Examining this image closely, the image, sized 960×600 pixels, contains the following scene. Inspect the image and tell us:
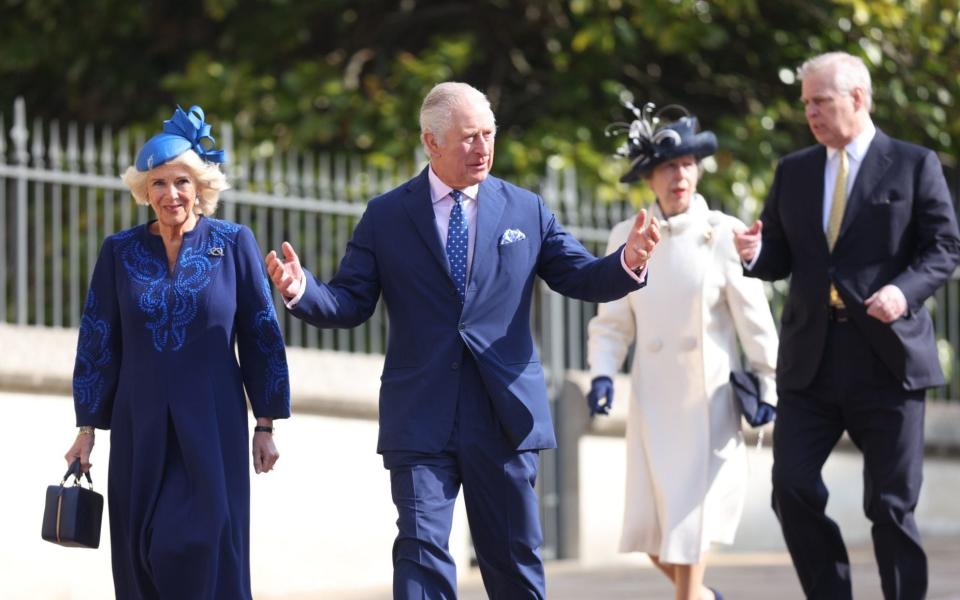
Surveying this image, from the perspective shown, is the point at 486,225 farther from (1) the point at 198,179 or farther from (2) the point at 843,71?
(2) the point at 843,71

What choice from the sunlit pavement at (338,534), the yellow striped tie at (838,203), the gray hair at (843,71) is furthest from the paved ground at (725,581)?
the gray hair at (843,71)

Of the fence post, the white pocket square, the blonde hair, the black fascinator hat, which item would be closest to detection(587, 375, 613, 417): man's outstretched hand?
the black fascinator hat

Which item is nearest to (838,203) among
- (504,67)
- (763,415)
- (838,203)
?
(838,203)

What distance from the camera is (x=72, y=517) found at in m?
5.99

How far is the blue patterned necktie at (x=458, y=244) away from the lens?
19.3ft

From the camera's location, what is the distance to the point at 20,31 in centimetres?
1364

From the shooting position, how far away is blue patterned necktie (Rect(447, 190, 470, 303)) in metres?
5.89

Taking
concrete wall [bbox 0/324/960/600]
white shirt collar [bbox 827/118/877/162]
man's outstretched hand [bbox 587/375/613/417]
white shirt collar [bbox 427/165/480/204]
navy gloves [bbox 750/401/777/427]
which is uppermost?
white shirt collar [bbox 827/118/877/162]

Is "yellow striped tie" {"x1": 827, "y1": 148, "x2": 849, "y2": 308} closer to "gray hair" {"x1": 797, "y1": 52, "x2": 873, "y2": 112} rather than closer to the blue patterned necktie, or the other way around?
"gray hair" {"x1": 797, "y1": 52, "x2": 873, "y2": 112}

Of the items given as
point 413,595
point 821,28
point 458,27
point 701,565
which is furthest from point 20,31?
point 413,595

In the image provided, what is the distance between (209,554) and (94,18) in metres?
8.26

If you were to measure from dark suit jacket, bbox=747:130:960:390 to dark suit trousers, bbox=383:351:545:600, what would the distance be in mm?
1506

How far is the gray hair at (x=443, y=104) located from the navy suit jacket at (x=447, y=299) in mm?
196

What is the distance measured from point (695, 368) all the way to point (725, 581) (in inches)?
86.0
